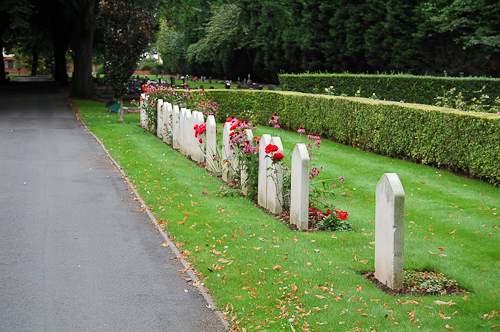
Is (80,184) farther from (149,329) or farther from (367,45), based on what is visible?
(367,45)

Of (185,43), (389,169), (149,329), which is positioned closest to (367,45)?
(389,169)

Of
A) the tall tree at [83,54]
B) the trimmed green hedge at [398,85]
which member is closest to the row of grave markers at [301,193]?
the trimmed green hedge at [398,85]

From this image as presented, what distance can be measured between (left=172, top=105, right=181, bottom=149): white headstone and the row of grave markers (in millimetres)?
741

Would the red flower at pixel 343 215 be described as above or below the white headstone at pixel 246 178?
below

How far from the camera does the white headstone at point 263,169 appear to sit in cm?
799

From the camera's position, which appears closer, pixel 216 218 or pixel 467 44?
pixel 216 218

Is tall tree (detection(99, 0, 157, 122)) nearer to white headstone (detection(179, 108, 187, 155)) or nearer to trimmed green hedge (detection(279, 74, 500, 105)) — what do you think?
white headstone (detection(179, 108, 187, 155))

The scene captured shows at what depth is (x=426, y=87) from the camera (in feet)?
58.9

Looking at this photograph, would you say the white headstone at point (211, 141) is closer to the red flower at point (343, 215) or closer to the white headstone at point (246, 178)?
the white headstone at point (246, 178)

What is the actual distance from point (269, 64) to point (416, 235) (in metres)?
35.8

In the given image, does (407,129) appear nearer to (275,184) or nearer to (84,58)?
(275,184)

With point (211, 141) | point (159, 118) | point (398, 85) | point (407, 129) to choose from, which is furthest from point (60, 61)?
point (407, 129)

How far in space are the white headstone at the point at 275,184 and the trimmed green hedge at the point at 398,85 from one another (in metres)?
9.95

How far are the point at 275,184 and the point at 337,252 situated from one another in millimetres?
1872
